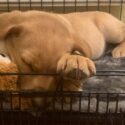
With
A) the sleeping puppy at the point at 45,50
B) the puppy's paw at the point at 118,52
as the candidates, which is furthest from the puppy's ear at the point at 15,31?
the puppy's paw at the point at 118,52

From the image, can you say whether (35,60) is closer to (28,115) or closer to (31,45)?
(31,45)

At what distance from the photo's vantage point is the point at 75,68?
1319 millimetres

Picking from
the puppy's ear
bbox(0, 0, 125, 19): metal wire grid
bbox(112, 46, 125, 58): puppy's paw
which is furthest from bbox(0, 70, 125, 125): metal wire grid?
bbox(0, 0, 125, 19): metal wire grid

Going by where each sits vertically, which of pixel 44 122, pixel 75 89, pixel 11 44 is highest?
pixel 11 44

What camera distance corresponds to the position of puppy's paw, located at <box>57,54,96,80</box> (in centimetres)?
133

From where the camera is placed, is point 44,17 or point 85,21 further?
point 85,21

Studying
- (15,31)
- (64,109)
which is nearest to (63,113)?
(64,109)

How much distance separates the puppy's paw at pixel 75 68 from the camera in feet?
4.35

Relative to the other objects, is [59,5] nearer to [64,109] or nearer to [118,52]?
[118,52]

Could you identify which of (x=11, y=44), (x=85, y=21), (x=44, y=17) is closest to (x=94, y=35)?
(x=85, y=21)

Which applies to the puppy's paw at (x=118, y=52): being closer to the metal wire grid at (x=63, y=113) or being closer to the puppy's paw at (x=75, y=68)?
the metal wire grid at (x=63, y=113)

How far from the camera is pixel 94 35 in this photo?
2.02 metres

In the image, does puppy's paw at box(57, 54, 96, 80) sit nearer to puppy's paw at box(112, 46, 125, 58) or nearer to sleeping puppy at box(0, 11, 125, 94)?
sleeping puppy at box(0, 11, 125, 94)

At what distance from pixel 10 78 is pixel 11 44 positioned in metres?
0.21
